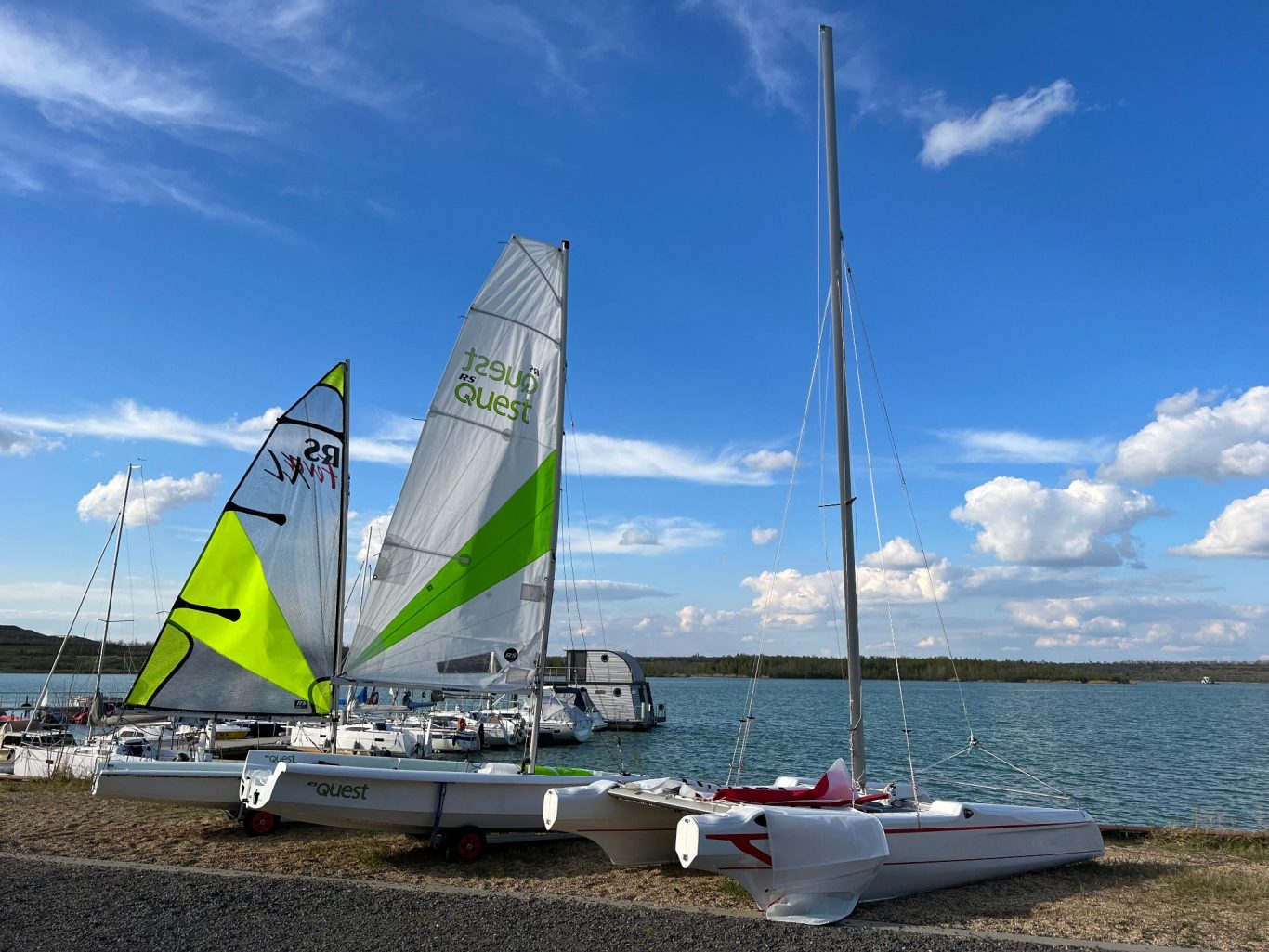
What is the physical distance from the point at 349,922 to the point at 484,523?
559 cm

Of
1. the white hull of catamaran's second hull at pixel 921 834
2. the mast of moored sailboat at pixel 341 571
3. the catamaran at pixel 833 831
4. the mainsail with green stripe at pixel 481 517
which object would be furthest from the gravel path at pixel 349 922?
the mast of moored sailboat at pixel 341 571

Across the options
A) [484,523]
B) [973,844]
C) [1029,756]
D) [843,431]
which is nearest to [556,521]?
[484,523]

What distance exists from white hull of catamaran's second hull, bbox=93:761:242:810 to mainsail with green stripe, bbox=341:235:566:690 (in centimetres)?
189

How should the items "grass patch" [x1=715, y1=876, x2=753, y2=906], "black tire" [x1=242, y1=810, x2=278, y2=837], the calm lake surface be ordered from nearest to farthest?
"grass patch" [x1=715, y1=876, x2=753, y2=906], "black tire" [x1=242, y1=810, x2=278, y2=837], the calm lake surface

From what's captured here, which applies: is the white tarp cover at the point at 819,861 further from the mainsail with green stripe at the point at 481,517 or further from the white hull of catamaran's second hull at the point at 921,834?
the mainsail with green stripe at the point at 481,517

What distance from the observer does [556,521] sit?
11.9m

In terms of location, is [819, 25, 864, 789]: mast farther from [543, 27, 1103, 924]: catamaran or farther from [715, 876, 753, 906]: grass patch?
[715, 876, 753, 906]: grass patch

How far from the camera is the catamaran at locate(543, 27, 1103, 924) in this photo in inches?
300

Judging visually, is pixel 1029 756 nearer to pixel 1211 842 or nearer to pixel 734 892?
pixel 1211 842

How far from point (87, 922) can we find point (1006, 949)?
6.72 meters

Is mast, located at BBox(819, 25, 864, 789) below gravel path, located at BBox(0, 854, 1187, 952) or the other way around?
the other way around

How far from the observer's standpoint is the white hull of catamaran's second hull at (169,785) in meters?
10.2

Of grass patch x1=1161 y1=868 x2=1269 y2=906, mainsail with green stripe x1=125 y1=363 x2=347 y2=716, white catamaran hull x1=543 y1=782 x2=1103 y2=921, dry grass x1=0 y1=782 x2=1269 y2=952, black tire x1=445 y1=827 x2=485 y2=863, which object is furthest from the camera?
mainsail with green stripe x1=125 y1=363 x2=347 y2=716

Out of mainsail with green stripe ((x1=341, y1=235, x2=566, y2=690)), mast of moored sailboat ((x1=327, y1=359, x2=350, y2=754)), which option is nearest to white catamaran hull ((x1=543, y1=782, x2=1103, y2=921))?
mainsail with green stripe ((x1=341, y1=235, x2=566, y2=690))
